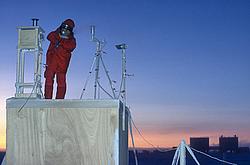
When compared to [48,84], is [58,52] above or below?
above

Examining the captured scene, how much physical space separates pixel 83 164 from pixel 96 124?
73 centimetres

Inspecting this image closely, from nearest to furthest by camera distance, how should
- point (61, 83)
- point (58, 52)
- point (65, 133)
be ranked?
point (65, 133), point (58, 52), point (61, 83)

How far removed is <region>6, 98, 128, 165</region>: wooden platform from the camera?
7734mm

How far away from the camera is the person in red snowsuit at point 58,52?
917 cm

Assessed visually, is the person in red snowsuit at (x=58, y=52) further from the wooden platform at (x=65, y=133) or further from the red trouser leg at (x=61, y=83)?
the wooden platform at (x=65, y=133)

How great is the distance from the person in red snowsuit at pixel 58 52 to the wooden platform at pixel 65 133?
4.52ft

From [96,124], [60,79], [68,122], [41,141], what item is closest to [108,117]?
[96,124]

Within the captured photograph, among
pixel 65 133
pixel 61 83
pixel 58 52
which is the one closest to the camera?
pixel 65 133

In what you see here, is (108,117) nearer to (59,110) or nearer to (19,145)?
(59,110)

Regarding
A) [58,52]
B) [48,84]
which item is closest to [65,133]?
[48,84]

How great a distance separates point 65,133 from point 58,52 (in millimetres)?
2101

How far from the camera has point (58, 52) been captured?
9227 mm

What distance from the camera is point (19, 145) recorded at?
789 centimetres

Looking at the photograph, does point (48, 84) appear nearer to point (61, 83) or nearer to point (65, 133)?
point (61, 83)
